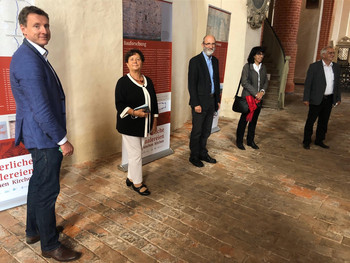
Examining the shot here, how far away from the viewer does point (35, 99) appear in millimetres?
1938

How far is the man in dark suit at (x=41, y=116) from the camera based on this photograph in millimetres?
1947

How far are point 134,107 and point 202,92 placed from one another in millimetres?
1283

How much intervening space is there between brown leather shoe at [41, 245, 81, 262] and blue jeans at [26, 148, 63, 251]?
3 cm

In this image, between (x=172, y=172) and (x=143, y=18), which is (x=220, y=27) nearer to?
(x=143, y=18)

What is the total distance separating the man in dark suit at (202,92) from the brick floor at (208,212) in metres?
0.41

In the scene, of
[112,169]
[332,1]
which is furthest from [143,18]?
[332,1]

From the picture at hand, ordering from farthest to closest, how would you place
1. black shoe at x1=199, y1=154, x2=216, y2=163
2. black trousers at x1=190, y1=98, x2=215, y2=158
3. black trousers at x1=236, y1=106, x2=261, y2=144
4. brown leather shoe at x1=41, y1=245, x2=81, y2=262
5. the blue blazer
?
black trousers at x1=236, y1=106, x2=261, y2=144, black shoe at x1=199, y1=154, x2=216, y2=163, black trousers at x1=190, y1=98, x2=215, y2=158, brown leather shoe at x1=41, y1=245, x2=81, y2=262, the blue blazer

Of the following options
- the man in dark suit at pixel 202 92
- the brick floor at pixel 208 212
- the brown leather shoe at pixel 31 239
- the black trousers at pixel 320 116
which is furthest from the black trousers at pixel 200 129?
the brown leather shoe at pixel 31 239

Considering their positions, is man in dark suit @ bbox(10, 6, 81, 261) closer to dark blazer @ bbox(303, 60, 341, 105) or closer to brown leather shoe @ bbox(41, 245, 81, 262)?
brown leather shoe @ bbox(41, 245, 81, 262)

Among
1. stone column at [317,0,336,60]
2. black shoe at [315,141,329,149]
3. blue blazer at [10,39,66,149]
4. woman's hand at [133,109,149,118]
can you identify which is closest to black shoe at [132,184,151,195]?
woman's hand at [133,109,149,118]

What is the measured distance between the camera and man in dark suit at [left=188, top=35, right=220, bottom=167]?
13.5 ft

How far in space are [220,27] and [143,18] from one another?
2198 mm

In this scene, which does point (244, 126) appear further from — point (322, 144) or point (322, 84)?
point (322, 144)

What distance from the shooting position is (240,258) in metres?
2.48
